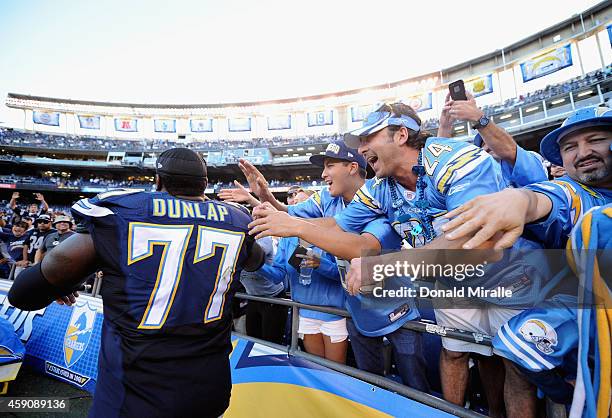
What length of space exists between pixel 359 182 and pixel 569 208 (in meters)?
1.87

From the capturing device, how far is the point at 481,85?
99.6 feet

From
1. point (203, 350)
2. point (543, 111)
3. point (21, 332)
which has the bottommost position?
point (21, 332)

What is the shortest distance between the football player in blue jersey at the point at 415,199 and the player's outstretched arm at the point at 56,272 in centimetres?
81

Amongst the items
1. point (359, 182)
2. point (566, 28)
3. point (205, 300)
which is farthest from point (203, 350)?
point (566, 28)

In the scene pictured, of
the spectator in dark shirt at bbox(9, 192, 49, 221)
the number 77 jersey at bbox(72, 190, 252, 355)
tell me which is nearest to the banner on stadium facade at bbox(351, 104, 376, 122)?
the spectator in dark shirt at bbox(9, 192, 49, 221)

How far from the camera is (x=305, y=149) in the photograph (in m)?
39.5

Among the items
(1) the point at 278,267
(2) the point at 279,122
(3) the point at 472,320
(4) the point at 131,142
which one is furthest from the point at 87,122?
(3) the point at 472,320

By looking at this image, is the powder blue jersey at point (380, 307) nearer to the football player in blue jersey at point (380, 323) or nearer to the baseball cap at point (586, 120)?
the football player in blue jersey at point (380, 323)

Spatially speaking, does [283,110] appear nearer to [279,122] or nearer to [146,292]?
[279,122]

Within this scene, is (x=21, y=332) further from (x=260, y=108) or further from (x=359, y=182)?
(x=260, y=108)

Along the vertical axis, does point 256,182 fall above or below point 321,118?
below

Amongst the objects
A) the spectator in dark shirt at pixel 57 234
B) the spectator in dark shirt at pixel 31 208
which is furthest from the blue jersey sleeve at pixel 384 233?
the spectator in dark shirt at pixel 31 208

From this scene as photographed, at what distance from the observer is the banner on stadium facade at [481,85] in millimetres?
30000

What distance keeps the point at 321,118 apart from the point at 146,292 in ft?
133
